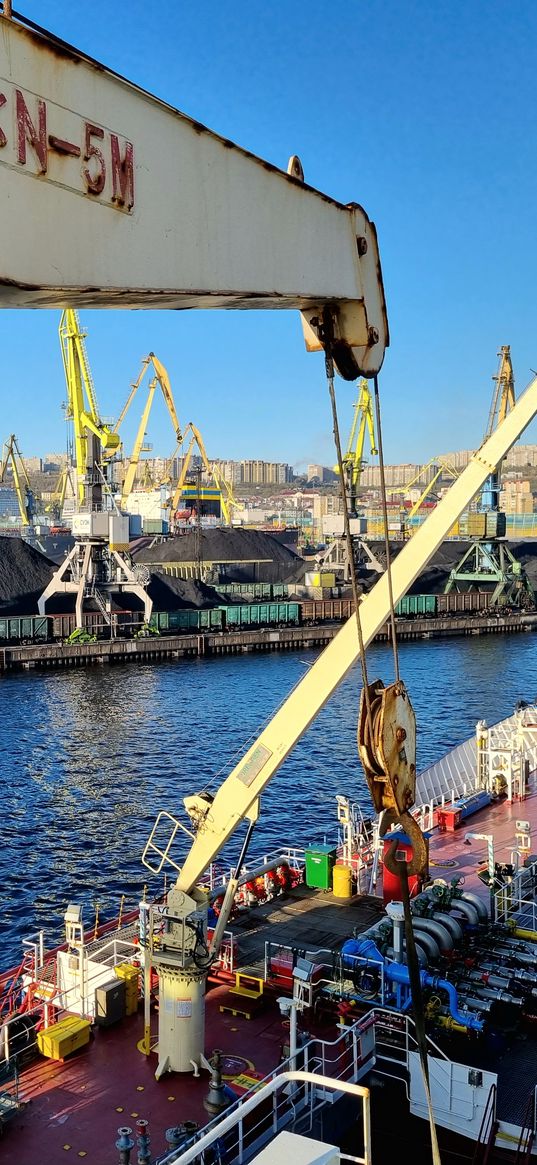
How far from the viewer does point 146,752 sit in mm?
44906

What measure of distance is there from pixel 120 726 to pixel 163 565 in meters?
65.8

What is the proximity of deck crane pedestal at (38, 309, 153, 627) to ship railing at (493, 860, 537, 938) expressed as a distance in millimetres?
59510

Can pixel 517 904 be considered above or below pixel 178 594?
below

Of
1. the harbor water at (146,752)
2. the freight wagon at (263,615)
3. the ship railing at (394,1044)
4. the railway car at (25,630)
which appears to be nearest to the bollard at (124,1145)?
the ship railing at (394,1044)

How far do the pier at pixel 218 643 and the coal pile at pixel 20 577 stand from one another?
15682mm

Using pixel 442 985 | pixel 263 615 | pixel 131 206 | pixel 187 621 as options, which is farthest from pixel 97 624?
pixel 131 206

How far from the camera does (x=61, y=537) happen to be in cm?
16112

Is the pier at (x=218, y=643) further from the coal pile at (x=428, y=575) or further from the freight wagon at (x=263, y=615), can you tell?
the coal pile at (x=428, y=575)

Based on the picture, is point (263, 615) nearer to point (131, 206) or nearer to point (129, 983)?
point (129, 983)

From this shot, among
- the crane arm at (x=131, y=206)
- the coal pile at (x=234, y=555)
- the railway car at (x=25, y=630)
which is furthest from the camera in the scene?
the coal pile at (x=234, y=555)

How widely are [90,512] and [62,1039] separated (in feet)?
212

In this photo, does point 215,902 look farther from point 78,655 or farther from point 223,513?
point 223,513

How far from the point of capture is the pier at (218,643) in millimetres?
69375

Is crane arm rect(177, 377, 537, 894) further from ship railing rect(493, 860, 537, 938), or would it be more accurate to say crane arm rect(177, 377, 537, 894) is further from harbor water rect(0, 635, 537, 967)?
ship railing rect(493, 860, 537, 938)
